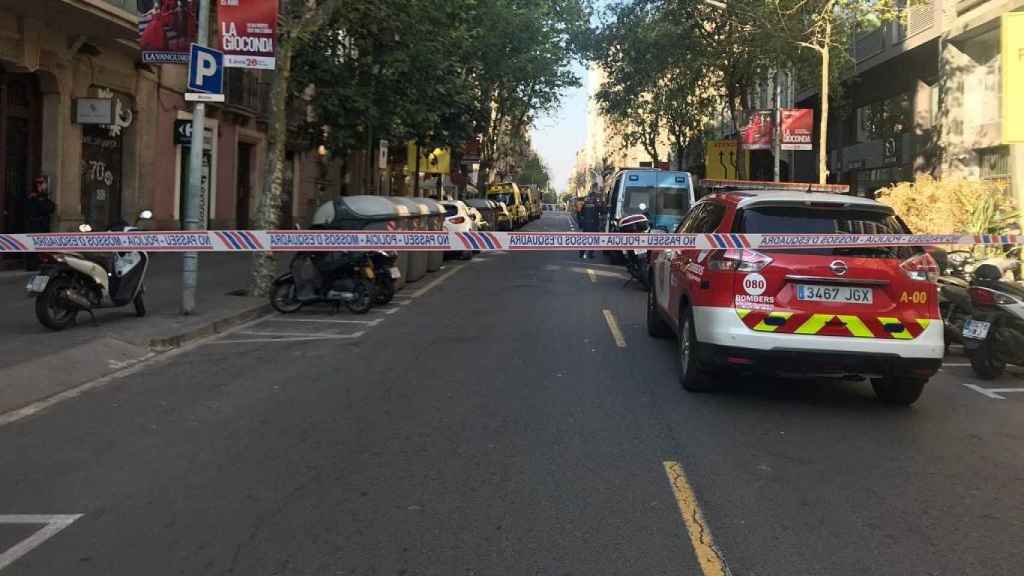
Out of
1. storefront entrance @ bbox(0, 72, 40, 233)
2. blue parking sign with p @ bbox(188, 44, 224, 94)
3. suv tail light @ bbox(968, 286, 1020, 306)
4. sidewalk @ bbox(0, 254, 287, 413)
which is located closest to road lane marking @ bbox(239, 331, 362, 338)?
sidewalk @ bbox(0, 254, 287, 413)

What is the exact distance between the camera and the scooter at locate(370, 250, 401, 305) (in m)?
13.8

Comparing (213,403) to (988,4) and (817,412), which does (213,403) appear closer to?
(817,412)

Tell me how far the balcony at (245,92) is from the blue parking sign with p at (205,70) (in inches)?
503

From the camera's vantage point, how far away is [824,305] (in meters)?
6.95

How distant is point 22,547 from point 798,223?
19.1 ft

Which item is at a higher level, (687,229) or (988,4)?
(988,4)

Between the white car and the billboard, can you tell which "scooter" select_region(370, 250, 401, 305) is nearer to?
the white car

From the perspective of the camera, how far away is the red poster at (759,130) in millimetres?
27594

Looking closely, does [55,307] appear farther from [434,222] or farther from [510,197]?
[510,197]

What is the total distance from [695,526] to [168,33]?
11407mm

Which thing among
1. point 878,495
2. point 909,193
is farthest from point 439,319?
point 909,193

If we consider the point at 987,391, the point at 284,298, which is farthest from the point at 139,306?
the point at 987,391

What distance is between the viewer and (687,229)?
9312 mm

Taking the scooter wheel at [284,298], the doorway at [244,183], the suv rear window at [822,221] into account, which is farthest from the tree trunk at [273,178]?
the doorway at [244,183]
